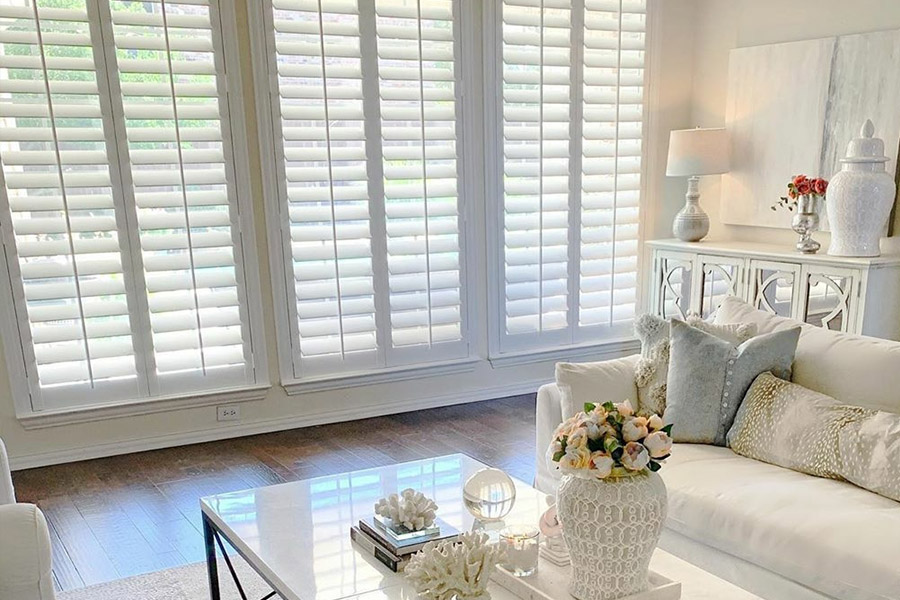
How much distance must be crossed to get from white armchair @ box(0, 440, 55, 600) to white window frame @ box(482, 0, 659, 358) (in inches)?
115

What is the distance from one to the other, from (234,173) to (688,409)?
237 cm

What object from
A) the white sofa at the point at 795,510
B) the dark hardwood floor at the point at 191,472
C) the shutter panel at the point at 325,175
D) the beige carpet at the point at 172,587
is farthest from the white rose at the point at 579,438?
the shutter panel at the point at 325,175

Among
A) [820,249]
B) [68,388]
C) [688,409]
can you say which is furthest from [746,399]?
[68,388]

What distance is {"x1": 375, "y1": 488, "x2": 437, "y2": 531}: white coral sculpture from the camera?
1.74m

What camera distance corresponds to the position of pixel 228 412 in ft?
12.3

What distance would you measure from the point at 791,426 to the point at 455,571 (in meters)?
1.25

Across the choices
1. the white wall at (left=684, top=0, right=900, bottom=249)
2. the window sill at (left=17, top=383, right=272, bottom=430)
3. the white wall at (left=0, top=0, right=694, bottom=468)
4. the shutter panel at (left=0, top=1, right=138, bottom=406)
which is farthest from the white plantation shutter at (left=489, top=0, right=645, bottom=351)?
the shutter panel at (left=0, top=1, right=138, bottom=406)

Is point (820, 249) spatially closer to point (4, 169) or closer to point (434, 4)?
point (434, 4)

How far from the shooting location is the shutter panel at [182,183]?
3.33 m

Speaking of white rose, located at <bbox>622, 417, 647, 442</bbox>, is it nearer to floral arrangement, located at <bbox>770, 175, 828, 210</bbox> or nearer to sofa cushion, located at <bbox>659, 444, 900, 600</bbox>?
sofa cushion, located at <bbox>659, 444, 900, 600</bbox>

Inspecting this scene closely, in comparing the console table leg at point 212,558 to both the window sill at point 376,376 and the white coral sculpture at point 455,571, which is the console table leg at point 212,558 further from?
the window sill at point 376,376

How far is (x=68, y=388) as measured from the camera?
342 cm

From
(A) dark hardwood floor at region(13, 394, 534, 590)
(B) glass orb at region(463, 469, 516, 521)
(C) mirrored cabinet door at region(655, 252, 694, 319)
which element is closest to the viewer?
(B) glass orb at region(463, 469, 516, 521)

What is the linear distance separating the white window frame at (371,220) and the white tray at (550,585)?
2416mm
